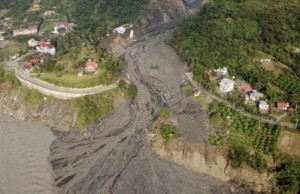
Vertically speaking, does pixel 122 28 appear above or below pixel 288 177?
below

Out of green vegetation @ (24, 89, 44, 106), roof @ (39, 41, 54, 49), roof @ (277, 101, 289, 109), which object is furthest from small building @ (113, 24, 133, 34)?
roof @ (277, 101, 289, 109)

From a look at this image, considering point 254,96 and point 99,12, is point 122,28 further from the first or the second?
point 254,96

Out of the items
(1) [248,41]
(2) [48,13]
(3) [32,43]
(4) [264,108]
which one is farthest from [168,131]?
(2) [48,13]

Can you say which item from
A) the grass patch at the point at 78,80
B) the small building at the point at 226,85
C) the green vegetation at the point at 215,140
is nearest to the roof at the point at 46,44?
the grass patch at the point at 78,80

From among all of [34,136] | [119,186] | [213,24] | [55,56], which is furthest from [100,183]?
[213,24]

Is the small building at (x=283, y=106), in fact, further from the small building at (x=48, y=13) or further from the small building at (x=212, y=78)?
the small building at (x=48, y=13)
